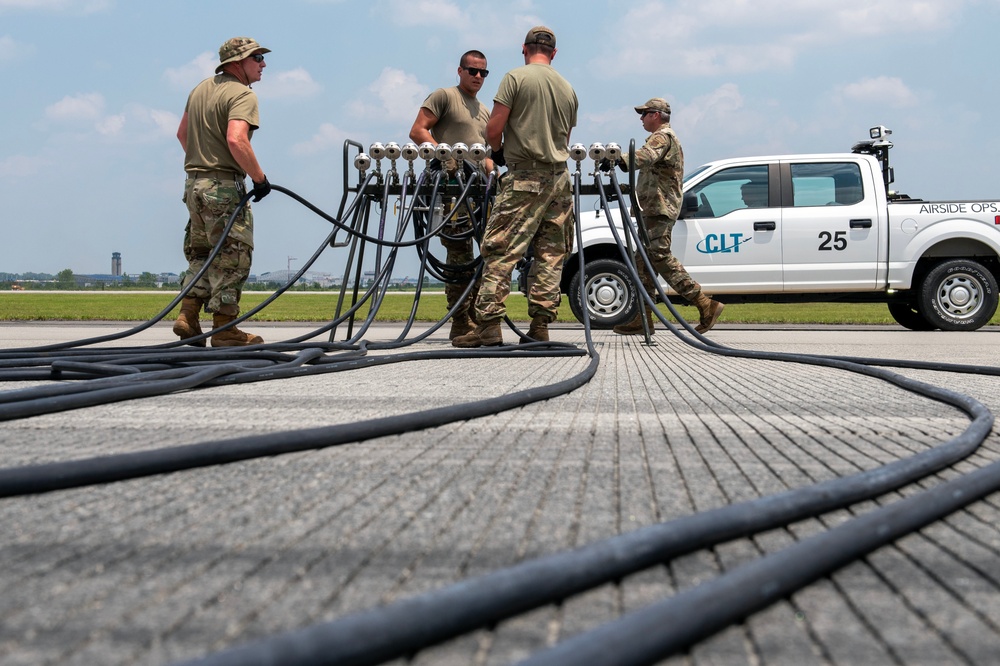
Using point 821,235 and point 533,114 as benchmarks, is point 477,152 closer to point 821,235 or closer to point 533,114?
point 533,114

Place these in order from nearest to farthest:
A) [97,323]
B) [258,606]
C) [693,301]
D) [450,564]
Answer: [258,606], [450,564], [693,301], [97,323]

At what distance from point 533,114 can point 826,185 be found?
4637mm

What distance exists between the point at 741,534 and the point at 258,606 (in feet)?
2.48

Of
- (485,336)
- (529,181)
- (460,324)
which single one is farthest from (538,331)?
(529,181)

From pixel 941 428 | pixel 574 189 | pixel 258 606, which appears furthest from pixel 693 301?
pixel 258 606

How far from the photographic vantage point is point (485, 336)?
5.56 metres

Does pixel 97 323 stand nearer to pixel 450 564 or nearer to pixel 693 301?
pixel 693 301

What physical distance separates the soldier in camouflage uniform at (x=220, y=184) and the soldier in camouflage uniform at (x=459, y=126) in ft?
3.84

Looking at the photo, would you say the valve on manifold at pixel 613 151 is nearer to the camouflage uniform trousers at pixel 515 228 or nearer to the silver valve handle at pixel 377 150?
the camouflage uniform trousers at pixel 515 228

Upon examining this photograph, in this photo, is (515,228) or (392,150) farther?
(392,150)

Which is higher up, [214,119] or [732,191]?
[214,119]

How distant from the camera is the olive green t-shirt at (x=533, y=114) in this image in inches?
213

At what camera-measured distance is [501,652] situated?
0.98m

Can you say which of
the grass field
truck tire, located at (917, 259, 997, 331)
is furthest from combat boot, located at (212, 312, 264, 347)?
truck tire, located at (917, 259, 997, 331)
